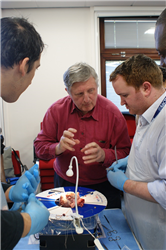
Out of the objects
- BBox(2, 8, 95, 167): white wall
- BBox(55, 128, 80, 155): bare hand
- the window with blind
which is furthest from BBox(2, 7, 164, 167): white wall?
BBox(55, 128, 80, 155): bare hand

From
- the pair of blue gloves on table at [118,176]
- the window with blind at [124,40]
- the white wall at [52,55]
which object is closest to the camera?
the pair of blue gloves on table at [118,176]

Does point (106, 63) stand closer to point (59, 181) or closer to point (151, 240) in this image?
point (59, 181)

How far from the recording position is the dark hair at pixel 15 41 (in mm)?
739

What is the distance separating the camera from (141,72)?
3.60 ft

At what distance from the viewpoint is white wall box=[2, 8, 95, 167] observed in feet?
11.9

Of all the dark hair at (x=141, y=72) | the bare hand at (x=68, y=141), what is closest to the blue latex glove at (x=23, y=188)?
the bare hand at (x=68, y=141)

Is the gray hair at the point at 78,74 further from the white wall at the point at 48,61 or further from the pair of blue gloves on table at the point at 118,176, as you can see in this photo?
the white wall at the point at 48,61

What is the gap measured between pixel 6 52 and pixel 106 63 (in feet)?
11.0

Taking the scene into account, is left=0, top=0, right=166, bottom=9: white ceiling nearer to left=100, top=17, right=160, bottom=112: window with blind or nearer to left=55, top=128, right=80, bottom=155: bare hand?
left=100, top=17, right=160, bottom=112: window with blind

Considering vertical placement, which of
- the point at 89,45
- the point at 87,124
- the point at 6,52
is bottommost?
the point at 87,124

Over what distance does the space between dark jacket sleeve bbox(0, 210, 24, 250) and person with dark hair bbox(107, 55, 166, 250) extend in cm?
59

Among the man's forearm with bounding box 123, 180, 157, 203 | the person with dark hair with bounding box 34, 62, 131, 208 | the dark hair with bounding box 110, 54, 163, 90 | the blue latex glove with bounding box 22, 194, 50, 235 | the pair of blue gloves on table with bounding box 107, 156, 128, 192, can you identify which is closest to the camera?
the blue latex glove with bounding box 22, 194, 50, 235

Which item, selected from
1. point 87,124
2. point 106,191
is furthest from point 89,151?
point 106,191

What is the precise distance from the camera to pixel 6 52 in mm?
740
